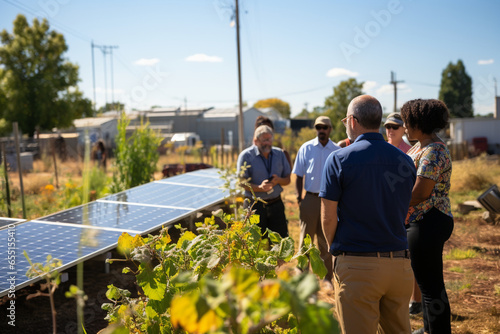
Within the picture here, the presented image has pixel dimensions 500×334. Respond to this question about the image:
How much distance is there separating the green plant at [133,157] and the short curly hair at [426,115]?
653 centimetres

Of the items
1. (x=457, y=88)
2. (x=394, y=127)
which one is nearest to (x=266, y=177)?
(x=394, y=127)

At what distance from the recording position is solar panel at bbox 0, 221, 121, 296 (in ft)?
10.5

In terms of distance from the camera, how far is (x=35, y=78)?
3325cm

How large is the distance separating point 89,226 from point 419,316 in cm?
335

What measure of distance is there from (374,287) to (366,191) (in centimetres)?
53

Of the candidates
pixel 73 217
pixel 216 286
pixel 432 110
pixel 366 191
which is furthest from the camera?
pixel 73 217

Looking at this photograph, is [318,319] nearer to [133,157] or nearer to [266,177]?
[266,177]

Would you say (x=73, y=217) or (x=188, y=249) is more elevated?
(x=188, y=249)

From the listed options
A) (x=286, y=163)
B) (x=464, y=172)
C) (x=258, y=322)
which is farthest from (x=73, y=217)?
(x=464, y=172)

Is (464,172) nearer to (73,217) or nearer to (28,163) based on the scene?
(73,217)

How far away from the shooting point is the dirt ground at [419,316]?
3.90 m

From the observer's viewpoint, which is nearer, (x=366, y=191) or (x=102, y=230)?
(x=366, y=191)

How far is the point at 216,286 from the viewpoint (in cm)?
89

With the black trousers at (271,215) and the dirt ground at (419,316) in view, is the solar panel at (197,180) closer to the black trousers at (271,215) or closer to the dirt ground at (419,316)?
the dirt ground at (419,316)
